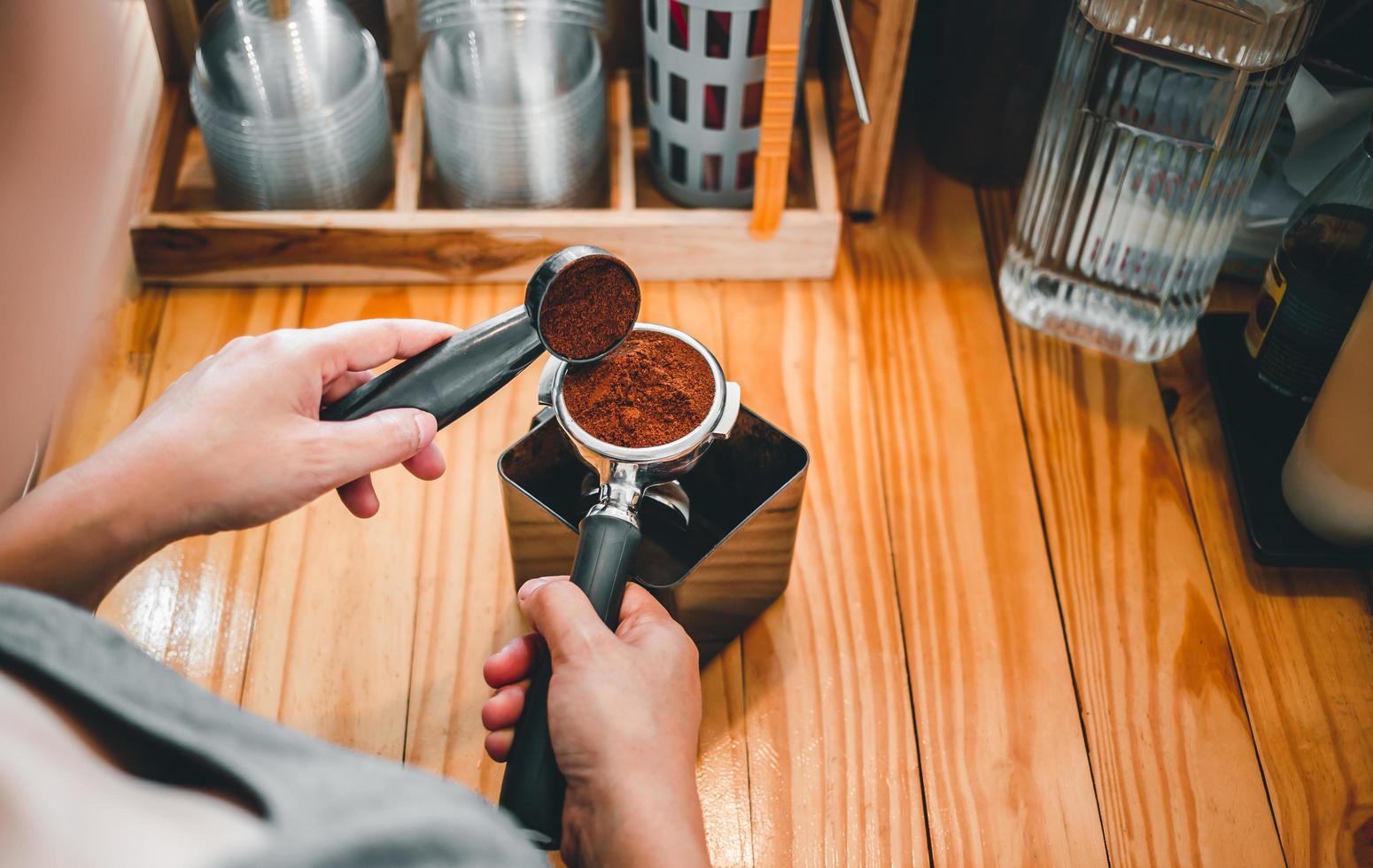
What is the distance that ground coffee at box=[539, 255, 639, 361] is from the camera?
24.5 inches

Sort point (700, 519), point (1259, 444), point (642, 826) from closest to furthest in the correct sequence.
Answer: point (642, 826) < point (700, 519) < point (1259, 444)

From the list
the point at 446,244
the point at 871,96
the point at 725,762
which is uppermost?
the point at 871,96

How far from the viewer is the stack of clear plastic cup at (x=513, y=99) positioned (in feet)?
2.91

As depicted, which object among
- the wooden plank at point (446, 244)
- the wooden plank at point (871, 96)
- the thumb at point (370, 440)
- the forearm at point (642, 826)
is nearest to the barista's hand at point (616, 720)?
the forearm at point (642, 826)

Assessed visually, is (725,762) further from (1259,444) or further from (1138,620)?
(1259,444)

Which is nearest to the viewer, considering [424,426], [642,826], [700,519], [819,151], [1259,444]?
[642,826]

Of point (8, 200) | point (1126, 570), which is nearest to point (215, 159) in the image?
point (8, 200)

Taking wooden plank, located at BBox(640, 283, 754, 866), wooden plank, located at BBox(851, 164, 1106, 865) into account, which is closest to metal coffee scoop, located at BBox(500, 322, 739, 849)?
wooden plank, located at BBox(640, 283, 754, 866)

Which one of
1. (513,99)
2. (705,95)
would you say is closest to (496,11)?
(513,99)

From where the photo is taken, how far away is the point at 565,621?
1.89ft

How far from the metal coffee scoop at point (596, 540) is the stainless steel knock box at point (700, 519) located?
4cm

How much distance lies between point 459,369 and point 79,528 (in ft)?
0.67

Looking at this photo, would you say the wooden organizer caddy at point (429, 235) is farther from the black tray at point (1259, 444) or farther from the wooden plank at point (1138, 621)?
the black tray at point (1259, 444)

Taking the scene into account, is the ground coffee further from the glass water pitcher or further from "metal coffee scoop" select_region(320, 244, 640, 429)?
the glass water pitcher
